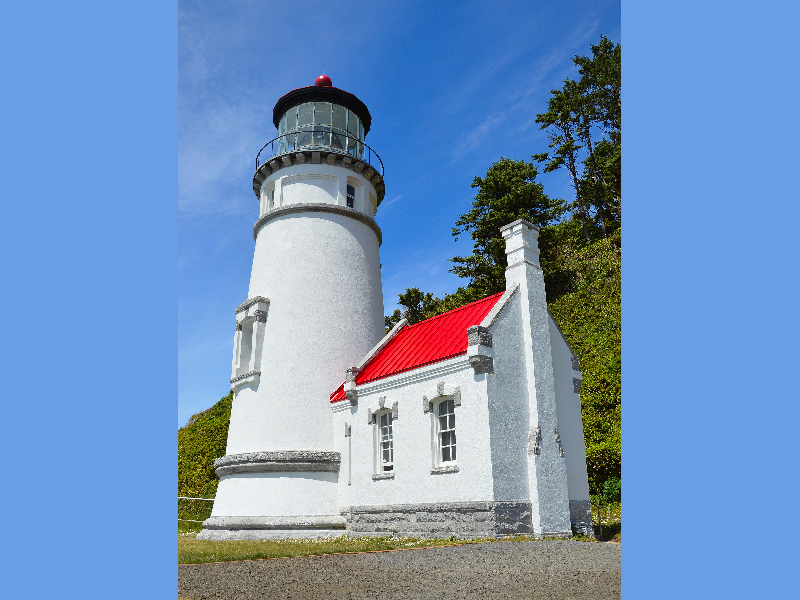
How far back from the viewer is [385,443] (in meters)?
13.8

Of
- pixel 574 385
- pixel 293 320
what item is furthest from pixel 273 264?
pixel 574 385

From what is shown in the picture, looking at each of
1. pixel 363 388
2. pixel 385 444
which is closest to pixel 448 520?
pixel 385 444

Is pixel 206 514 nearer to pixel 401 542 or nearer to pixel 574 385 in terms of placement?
pixel 401 542

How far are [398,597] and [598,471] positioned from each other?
1292cm

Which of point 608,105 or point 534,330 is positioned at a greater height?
point 608,105

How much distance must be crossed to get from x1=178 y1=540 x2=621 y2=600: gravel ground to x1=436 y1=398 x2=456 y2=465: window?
3.34 m

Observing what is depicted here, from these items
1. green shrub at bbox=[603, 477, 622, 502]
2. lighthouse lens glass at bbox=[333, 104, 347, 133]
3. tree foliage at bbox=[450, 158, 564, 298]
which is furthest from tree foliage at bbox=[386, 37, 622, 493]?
lighthouse lens glass at bbox=[333, 104, 347, 133]

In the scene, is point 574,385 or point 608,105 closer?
point 574,385

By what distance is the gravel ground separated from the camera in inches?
221

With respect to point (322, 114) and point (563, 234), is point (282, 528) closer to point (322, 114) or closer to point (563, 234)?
point (322, 114)

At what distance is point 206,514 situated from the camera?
20812mm

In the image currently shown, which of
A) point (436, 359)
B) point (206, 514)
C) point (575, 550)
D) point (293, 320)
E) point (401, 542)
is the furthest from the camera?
point (206, 514)

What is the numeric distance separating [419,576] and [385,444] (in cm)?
725

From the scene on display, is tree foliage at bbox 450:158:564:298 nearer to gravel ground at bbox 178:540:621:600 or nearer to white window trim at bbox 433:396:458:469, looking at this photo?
white window trim at bbox 433:396:458:469
